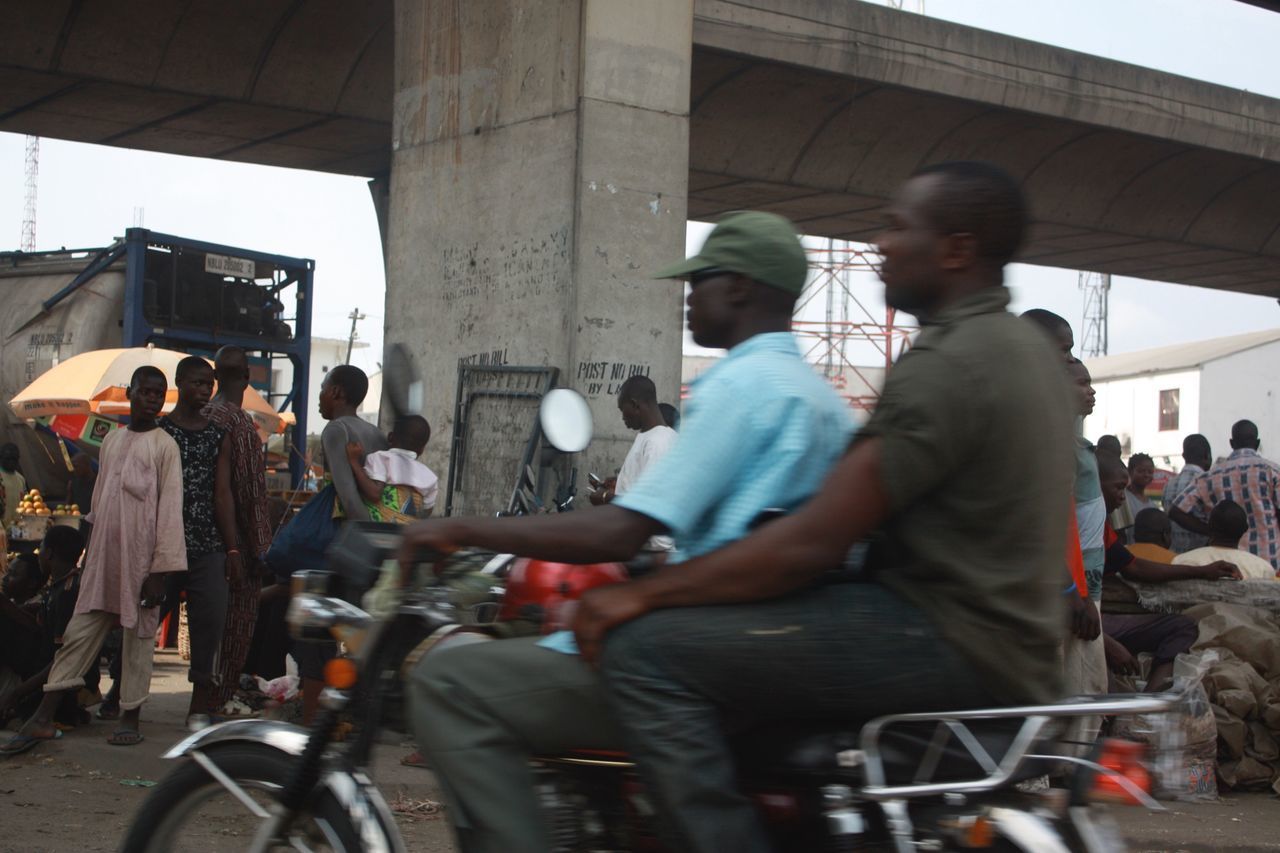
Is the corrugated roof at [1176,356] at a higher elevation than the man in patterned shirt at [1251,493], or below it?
higher

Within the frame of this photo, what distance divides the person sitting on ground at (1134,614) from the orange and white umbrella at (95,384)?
966 cm

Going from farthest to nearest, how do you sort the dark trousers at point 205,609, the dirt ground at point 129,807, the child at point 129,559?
the dark trousers at point 205,609 < the child at point 129,559 < the dirt ground at point 129,807

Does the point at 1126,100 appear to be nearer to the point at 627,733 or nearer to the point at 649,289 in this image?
the point at 649,289

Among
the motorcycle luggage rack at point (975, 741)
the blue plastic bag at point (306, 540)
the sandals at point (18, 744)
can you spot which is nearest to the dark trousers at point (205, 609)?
the blue plastic bag at point (306, 540)

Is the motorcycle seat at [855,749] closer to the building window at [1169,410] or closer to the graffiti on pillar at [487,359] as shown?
the graffiti on pillar at [487,359]

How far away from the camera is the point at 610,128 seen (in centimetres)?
856

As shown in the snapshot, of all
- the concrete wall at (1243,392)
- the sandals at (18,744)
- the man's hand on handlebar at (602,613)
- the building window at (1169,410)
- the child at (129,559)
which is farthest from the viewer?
the building window at (1169,410)

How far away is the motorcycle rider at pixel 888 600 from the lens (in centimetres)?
222

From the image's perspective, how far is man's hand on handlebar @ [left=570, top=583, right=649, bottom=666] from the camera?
232 centimetres

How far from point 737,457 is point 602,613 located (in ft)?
1.17

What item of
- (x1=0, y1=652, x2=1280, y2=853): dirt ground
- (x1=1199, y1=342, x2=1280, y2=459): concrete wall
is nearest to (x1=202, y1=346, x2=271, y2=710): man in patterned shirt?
(x1=0, y1=652, x2=1280, y2=853): dirt ground

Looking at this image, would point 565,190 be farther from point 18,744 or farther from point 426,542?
point 426,542

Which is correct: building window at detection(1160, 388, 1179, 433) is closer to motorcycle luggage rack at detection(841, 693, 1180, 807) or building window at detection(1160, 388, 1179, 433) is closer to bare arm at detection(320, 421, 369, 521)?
bare arm at detection(320, 421, 369, 521)

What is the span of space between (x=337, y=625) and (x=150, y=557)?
4.27 meters
